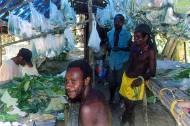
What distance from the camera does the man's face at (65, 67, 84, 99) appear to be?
3.19m

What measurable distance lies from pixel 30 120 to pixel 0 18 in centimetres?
408

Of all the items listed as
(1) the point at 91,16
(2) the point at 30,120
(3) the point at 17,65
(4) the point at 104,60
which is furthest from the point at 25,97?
(4) the point at 104,60

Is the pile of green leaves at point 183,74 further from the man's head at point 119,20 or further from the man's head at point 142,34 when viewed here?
the man's head at point 119,20

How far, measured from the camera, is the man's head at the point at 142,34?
234 inches

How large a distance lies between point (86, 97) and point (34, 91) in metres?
2.42

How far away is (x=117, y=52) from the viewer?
7816 millimetres

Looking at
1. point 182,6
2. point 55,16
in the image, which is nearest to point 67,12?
point 55,16

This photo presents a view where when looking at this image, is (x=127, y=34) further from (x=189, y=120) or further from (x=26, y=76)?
(x=189, y=120)

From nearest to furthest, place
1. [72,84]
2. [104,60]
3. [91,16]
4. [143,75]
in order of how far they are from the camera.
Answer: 1. [72,84]
2. [143,75]
3. [91,16]
4. [104,60]

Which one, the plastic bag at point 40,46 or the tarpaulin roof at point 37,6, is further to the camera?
the plastic bag at point 40,46

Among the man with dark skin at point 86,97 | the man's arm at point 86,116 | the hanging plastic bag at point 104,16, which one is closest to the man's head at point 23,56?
the man with dark skin at point 86,97

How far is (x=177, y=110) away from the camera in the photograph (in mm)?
3812

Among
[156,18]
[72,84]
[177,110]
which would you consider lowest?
[177,110]

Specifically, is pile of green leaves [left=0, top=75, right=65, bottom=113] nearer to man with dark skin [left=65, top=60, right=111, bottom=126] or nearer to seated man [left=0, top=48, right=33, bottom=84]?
seated man [left=0, top=48, right=33, bottom=84]
